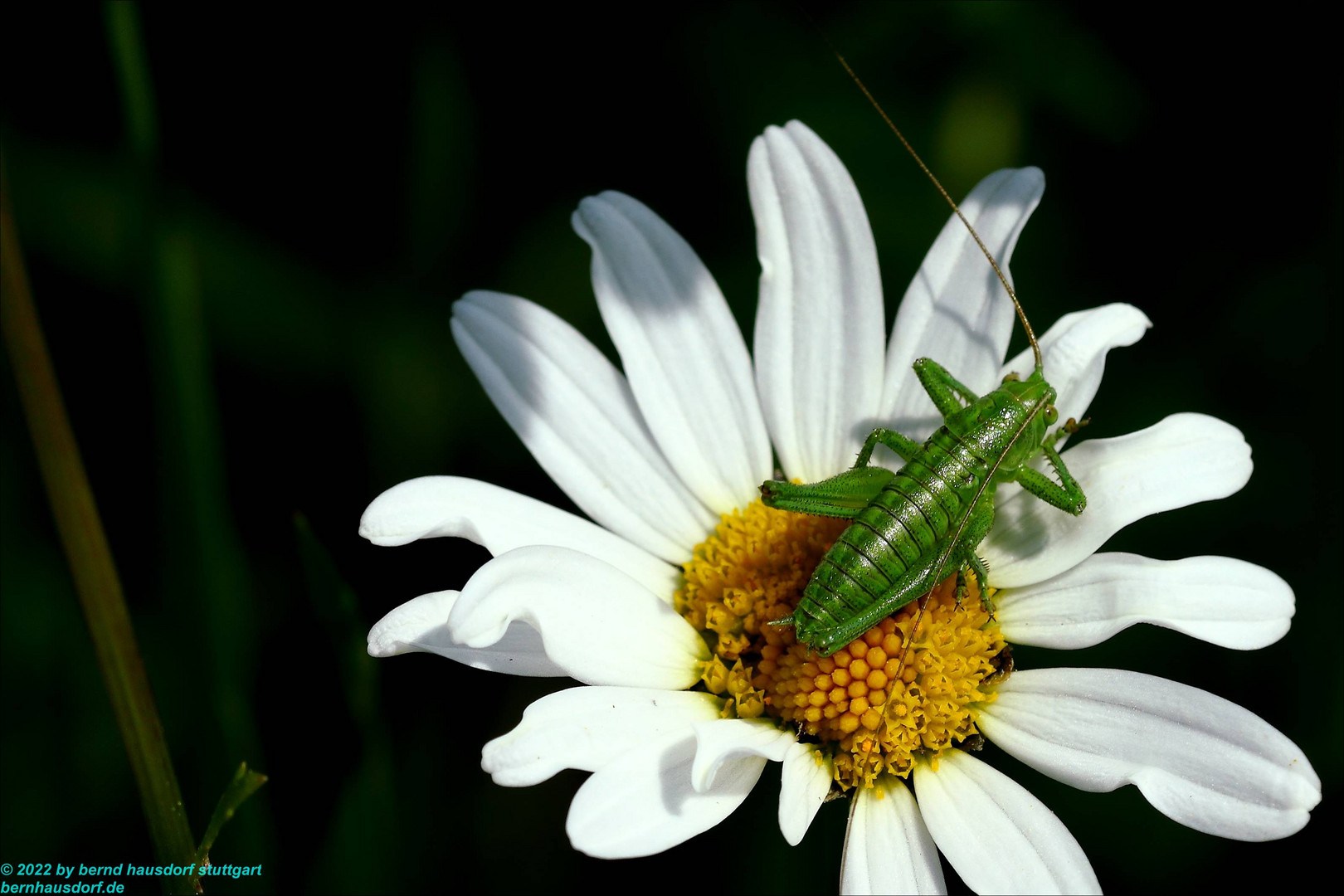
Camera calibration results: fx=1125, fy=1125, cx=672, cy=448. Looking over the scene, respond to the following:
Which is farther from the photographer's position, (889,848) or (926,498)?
(926,498)

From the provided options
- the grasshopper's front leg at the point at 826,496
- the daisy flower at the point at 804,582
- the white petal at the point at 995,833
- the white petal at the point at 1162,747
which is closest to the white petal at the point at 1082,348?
the daisy flower at the point at 804,582

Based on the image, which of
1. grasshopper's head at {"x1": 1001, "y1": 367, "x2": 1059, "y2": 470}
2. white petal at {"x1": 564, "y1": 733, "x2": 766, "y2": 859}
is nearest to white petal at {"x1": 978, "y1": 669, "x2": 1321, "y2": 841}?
grasshopper's head at {"x1": 1001, "y1": 367, "x2": 1059, "y2": 470}

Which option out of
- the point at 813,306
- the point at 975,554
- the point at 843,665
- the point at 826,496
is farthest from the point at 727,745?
the point at 813,306

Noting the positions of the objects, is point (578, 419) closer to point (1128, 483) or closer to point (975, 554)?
point (975, 554)

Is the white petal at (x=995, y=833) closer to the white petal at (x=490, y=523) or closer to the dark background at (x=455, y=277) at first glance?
Answer: the white petal at (x=490, y=523)

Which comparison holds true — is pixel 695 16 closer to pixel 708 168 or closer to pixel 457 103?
pixel 708 168

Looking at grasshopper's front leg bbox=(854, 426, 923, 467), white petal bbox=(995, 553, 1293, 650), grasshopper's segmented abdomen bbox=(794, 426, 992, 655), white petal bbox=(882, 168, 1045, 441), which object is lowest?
white petal bbox=(995, 553, 1293, 650)

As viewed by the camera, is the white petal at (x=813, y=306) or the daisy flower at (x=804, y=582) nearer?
the daisy flower at (x=804, y=582)

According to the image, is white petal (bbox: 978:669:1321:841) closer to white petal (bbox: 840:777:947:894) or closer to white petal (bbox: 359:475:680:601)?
white petal (bbox: 840:777:947:894)
